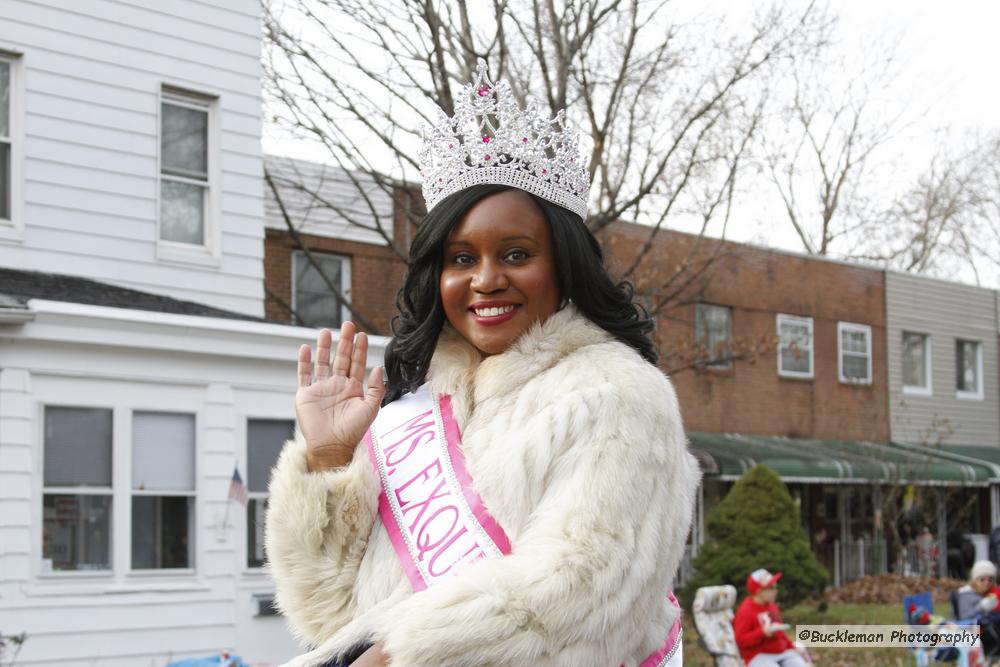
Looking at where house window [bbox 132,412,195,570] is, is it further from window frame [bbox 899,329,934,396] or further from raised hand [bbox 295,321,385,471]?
window frame [bbox 899,329,934,396]

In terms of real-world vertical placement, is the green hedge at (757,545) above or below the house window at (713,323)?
below

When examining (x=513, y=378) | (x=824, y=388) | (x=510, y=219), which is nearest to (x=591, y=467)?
(x=513, y=378)

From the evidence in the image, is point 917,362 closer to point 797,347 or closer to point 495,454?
point 797,347

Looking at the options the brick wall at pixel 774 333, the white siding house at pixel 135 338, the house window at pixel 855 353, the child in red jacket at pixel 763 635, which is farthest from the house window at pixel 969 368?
the white siding house at pixel 135 338

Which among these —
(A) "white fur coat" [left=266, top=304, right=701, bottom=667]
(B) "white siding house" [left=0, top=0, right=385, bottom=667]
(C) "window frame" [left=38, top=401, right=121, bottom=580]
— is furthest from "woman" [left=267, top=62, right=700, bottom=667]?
(C) "window frame" [left=38, top=401, right=121, bottom=580]

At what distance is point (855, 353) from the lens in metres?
25.8

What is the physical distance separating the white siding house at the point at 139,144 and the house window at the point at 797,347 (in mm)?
14281

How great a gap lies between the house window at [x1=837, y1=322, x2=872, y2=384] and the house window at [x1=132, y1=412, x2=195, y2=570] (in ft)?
58.2

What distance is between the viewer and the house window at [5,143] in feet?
33.7

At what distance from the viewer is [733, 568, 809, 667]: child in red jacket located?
371 inches

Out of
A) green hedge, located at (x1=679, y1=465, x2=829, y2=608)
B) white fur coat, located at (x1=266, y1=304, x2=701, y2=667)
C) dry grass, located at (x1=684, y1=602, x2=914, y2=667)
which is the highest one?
white fur coat, located at (x1=266, y1=304, x2=701, y2=667)

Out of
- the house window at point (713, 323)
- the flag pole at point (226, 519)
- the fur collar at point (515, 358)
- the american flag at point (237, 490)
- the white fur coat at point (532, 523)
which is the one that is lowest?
the flag pole at point (226, 519)

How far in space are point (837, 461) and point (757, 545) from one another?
8.17 m

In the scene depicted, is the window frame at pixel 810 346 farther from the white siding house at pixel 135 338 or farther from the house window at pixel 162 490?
the house window at pixel 162 490
